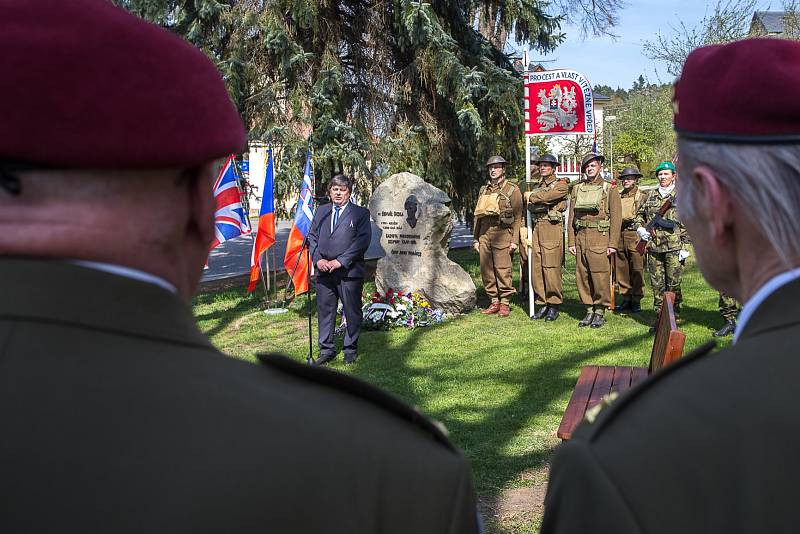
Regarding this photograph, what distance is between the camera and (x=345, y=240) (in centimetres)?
858

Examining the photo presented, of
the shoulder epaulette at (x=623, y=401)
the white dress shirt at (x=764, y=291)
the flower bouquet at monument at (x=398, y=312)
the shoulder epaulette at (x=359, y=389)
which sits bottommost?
the flower bouquet at monument at (x=398, y=312)

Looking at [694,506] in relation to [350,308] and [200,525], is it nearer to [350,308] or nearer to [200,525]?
[200,525]

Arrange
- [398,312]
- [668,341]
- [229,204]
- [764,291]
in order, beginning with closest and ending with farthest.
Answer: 1. [764,291]
2. [668,341]
3. [229,204]
4. [398,312]

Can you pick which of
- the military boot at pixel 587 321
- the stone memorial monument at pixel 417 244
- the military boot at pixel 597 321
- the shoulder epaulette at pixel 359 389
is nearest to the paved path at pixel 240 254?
the stone memorial monument at pixel 417 244

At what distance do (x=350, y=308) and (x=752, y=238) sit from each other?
7433 millimetres

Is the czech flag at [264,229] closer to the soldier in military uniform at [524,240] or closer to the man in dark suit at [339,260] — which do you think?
the man in dark suit at [339,260]

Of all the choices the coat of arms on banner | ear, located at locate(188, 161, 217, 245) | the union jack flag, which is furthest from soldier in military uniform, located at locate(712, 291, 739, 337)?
ear, located at locate(188, 161, 217, 245)

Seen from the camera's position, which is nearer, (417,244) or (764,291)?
(764,291)

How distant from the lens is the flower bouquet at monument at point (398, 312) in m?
10.6

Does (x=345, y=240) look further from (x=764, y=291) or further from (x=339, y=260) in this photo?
(x=764, y=291)

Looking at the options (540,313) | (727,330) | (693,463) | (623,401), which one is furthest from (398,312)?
(693,463)

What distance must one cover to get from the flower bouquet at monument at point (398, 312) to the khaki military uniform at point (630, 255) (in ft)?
8.51

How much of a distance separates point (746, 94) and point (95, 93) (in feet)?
3.31

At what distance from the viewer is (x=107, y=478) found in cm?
97
